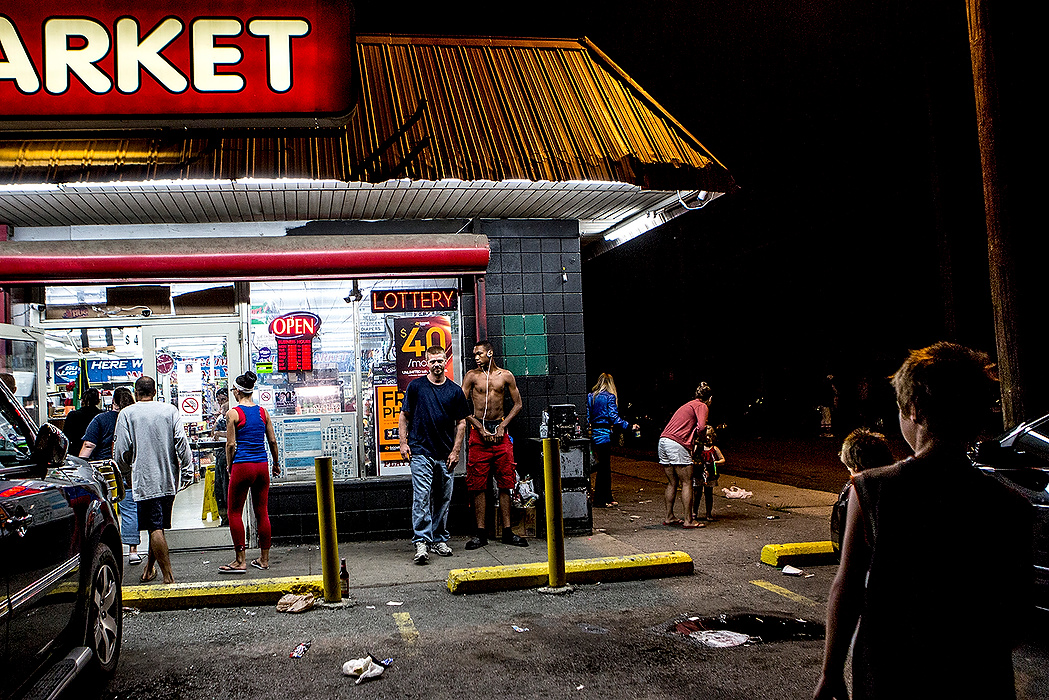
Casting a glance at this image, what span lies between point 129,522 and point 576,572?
14.9 ft

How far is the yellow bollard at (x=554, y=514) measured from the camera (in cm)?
638

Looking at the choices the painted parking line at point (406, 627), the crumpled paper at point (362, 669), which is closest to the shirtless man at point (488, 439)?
the painted parking line at point (406, 627)

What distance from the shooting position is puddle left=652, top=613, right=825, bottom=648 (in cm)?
517

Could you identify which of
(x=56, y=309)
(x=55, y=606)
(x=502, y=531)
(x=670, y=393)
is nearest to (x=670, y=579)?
(x=502, y=531)

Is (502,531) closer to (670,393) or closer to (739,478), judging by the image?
(739,478)

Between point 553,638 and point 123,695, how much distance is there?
8.53 feet

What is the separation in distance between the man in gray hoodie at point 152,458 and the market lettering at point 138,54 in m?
2.68

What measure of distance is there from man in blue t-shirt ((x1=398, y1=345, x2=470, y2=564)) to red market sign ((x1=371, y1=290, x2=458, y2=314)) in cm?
122

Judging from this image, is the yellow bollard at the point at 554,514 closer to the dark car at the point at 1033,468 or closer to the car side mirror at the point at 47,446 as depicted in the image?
the dark car at the point at 1033,468

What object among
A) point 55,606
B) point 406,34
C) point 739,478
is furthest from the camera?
point 739,478

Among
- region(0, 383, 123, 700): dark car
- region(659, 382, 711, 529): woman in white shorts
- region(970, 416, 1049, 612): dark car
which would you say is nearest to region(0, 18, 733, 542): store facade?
region(659, 382, 711, 529): woman in white shorts

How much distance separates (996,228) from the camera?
25.0ft

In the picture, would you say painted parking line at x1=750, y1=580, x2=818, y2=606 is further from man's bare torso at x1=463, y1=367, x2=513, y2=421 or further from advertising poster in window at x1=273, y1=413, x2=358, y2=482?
advertising poster in window at x1=273, y1=413, x2=358, y2=482

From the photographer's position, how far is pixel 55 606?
3.82 metres
